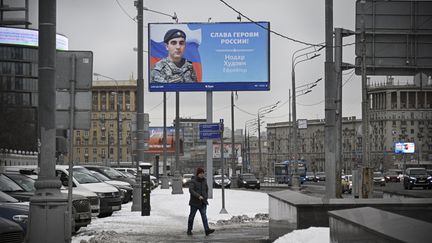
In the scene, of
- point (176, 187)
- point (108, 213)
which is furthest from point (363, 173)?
point (176, 187)

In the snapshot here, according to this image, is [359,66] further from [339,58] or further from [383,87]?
[383,87]

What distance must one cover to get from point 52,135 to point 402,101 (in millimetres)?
99626

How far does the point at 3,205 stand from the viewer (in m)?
13.8

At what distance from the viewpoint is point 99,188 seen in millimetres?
24656

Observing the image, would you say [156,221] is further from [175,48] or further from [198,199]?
[175,48]

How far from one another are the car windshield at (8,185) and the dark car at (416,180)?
161 ft

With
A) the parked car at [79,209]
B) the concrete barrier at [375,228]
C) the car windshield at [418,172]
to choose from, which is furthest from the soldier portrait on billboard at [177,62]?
the car windshield at [418,172]

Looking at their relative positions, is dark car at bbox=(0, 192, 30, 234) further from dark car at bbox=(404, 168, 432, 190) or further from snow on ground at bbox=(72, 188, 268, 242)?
dark car at bbox=(404, 168, 432, 190)

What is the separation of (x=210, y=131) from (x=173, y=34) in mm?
10298

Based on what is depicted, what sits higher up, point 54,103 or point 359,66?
point 359,66

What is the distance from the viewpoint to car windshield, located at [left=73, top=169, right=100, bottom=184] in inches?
1001

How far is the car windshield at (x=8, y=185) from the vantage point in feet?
57.0

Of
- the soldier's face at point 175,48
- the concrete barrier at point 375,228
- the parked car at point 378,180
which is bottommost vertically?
the parked car at point 378,180

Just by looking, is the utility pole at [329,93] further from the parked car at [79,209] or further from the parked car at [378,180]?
the parked car at [378,180]
